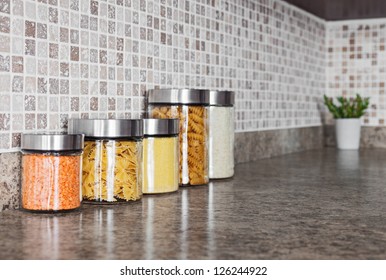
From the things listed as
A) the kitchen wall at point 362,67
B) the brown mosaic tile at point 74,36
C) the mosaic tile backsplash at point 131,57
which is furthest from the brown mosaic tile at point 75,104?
the kitchen wall at point 362,67

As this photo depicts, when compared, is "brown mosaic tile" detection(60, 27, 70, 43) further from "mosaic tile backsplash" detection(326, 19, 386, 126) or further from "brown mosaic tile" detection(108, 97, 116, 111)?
"mosaic tile backsplash" detection(326, 19, 386, 126)

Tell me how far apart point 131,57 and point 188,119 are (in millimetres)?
189

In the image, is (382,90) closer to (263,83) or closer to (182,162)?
(263,83)

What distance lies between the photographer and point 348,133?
249 cm

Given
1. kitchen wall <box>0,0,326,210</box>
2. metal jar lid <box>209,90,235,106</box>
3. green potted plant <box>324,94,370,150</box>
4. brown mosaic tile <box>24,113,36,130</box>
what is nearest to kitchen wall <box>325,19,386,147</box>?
green potted plant <box>324,94,370,150</box>

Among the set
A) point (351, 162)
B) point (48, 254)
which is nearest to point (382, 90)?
point (351, 162)

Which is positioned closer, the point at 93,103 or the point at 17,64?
the point at 17,64

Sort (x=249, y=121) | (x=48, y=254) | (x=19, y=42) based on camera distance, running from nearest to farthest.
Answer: (x=48, y=254), (x=19, y=42), (x=249, y=121)

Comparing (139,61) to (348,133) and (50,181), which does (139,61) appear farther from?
(348,133)

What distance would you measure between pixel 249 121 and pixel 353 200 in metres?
0.78

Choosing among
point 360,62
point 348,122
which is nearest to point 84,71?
point 348,122

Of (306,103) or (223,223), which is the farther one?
(306,103)

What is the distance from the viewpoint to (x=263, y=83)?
81.6 inches

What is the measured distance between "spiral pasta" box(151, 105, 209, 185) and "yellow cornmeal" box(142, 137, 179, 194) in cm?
7
